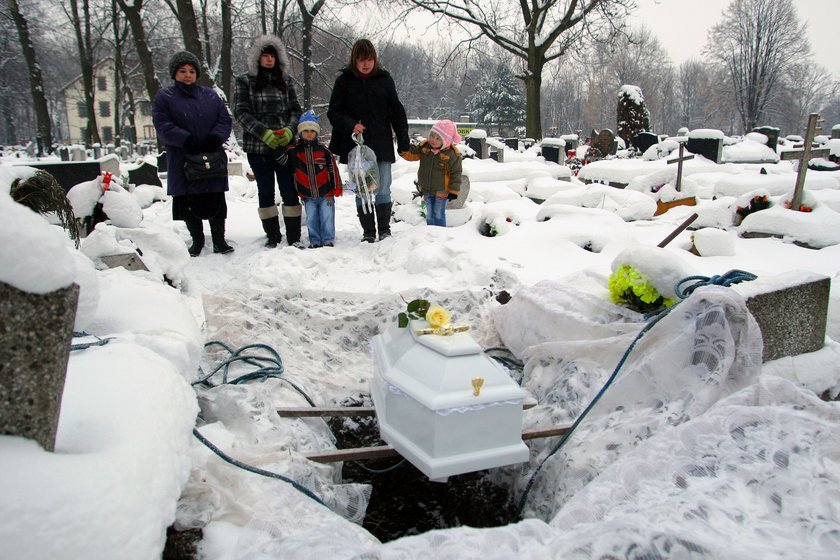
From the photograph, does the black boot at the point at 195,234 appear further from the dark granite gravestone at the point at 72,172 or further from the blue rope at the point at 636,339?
the blue rope at the point at 636,339

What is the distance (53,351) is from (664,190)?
34.6 feet

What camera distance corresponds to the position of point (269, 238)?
566 centimetres

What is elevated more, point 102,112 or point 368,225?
point 102,112

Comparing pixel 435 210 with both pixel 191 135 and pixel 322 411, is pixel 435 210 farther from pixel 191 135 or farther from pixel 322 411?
pixel 322 411

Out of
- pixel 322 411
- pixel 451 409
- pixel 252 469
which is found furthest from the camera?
pixel 322 411

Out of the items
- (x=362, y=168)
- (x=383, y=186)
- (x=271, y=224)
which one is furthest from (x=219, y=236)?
(x=383, y=186)

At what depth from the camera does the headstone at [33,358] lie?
3.50 feet

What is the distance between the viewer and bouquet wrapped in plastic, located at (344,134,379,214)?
18.0 ft

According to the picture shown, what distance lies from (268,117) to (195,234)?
4.37ft

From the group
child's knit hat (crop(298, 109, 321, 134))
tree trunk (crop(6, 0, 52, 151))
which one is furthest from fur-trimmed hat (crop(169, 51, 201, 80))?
tree trunk (crop(6, 0, 52, 151))

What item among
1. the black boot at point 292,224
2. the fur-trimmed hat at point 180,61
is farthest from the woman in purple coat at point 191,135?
the black boot at point 292,224

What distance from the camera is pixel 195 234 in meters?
5.31

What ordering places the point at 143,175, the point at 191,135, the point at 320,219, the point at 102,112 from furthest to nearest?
the point at 102,112 → the point at 143,175 → the point at 320,219 → the point at 191,135

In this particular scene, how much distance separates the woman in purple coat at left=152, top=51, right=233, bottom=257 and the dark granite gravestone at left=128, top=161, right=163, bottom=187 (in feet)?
22.1
